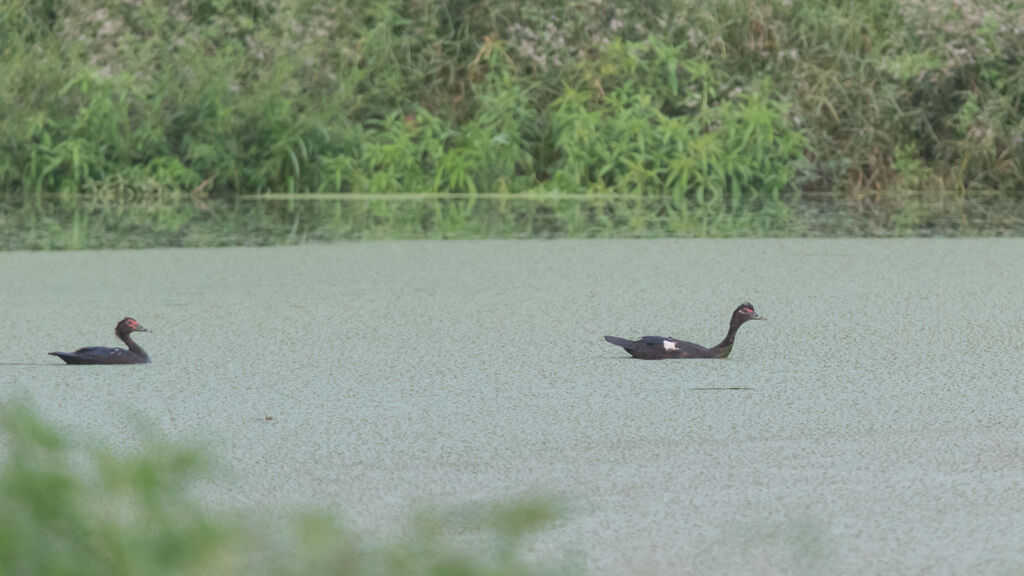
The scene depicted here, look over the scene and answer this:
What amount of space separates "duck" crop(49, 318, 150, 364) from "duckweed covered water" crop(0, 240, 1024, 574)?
2 cm

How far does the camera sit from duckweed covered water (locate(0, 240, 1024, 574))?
2.07 m

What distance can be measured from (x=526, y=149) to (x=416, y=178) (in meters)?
0.52

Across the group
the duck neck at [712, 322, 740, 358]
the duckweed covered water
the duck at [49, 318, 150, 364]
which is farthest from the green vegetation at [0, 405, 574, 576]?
the duck neck at [712, 322, 740, 358]

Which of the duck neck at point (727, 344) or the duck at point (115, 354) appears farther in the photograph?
the duck neck at point (727, 344)

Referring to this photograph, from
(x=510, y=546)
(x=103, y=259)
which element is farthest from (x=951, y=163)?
(x=510, y=546)

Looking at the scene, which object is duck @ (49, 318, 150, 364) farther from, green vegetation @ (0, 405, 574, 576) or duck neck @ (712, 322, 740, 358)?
green vegetation @ (0, 405, 574, 576)

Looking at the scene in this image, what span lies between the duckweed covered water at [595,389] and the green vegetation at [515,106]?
7.02ft

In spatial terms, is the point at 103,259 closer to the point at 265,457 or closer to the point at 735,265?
the point at 735,265

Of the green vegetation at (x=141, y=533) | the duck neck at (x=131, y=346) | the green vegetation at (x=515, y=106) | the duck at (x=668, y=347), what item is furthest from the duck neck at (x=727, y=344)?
the green vegetation at (x=515, y=106)

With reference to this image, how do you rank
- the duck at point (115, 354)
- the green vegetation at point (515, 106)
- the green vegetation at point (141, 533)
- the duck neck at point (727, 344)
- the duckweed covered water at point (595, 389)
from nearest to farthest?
the green vegetation at point (141, 533) < the duckweed covered water at point (595, 389) < the duck at point (115, 354) < the duck neck at point (727, 344) < the green vegetation at point (515, 106)

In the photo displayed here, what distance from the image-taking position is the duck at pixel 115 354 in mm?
3100

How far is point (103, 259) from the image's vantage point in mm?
4871

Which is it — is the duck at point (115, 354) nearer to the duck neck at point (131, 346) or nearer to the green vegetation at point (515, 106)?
the duck neck at point (131, 346)

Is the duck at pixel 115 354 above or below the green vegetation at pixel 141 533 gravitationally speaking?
below
